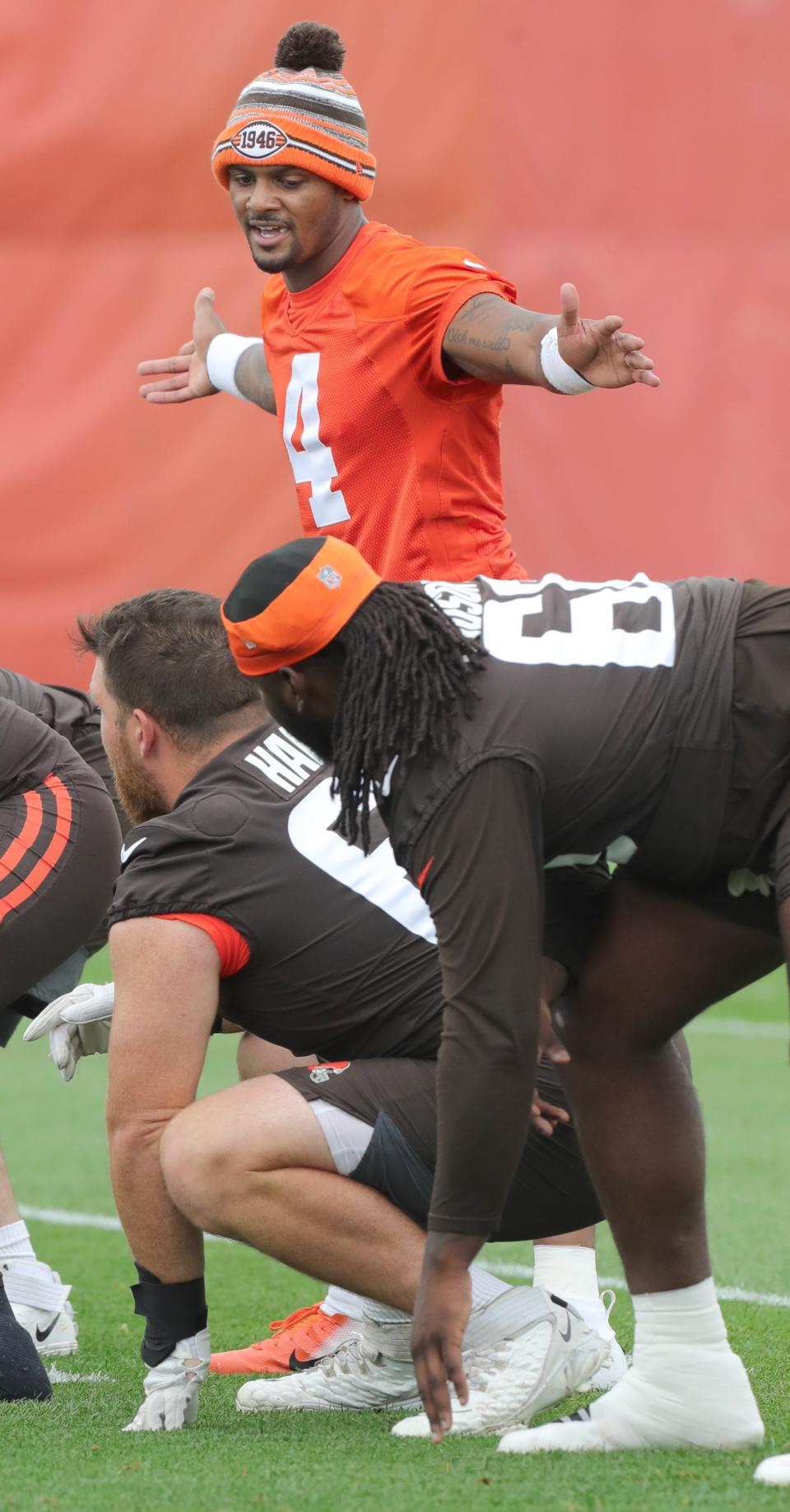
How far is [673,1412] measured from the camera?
2404mm

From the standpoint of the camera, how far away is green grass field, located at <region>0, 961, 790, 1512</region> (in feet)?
7.14

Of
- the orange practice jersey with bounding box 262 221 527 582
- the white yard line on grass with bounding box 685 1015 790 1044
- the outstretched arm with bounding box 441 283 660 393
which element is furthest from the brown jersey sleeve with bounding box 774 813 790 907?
the white yard line on grass with bounding box 685 1015 790 1044

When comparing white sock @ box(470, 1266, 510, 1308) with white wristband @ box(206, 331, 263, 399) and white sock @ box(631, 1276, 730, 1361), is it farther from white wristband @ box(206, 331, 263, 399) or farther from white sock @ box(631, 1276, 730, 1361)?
white wristband @ box(206, 331, 263, 399)

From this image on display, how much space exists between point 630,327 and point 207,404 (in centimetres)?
164

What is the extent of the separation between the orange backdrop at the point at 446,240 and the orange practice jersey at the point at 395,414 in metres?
3.79

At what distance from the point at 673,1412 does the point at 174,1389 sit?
747 millimetres

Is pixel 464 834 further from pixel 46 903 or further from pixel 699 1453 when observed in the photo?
pixel 46 903

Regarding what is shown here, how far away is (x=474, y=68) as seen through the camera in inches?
278

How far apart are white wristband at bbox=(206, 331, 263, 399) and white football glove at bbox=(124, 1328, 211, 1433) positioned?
6.49 feet

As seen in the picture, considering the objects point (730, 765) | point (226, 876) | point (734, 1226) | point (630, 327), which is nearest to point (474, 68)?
point (630, 327)

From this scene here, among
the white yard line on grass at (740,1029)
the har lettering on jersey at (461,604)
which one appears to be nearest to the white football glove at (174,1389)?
the har lettering on jersey at (461,604)

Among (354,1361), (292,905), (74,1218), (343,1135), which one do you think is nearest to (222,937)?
(292,905)

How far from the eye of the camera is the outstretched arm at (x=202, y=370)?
384 cm

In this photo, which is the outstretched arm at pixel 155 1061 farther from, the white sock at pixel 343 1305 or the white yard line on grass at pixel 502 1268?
the white sock at pixel 343 1305
